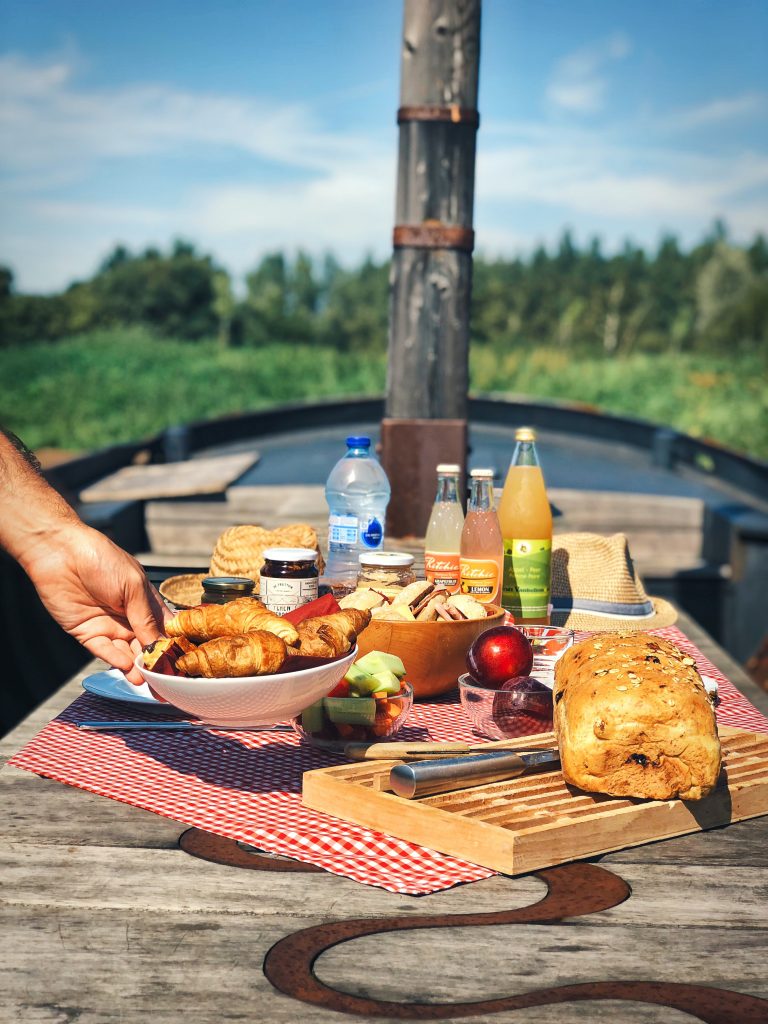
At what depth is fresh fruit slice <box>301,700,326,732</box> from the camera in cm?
194

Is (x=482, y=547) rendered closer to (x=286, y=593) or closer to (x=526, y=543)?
(x=526, y=543)

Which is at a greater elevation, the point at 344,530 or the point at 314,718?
the point at 344,530

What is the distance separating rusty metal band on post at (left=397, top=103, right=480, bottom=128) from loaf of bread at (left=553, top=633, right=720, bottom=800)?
2.89 meters

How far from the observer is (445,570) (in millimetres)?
2520

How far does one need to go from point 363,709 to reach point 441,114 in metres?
2.75

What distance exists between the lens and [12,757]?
1.94 m

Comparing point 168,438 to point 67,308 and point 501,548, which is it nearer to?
point 501,548

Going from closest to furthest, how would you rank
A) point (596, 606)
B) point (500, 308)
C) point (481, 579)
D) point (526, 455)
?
point (481, 579) → point (526, 455) → point (596, 606) → point (500, 308)

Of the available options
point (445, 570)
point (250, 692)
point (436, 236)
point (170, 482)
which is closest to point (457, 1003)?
point (250, 692)

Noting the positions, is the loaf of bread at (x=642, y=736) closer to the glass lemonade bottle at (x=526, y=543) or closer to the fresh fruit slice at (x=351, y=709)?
the fresh fruit slice at (x=351, y=709)

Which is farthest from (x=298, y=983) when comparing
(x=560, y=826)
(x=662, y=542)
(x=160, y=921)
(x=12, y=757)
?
(x=662, y=542)

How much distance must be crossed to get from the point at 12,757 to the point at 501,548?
105 centimetres

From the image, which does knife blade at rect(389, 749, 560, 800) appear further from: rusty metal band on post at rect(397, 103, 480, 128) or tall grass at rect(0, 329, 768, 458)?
tall grass at rect(0, 329, 768, 458)

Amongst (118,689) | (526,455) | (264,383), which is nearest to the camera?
(118,689)
